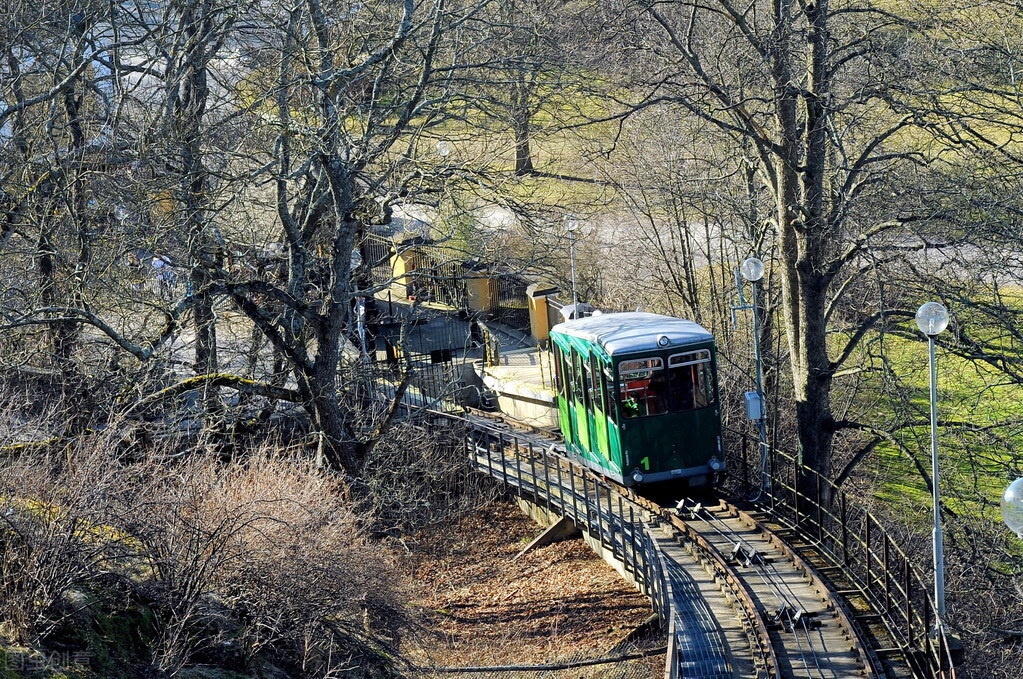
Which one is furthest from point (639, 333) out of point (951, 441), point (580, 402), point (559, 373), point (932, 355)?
point (951, 441)

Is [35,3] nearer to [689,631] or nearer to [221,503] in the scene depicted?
[221,503]

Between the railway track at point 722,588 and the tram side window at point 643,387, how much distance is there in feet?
5.92

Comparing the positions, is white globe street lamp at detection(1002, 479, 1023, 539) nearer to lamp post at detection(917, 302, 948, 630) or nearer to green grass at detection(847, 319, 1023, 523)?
lamp post at detection(917, 302, 948, 630)

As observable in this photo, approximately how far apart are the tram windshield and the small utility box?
0.83 meters

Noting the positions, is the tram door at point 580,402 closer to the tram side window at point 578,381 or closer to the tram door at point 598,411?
the tram side window at point 578,381

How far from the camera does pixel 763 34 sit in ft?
71.9

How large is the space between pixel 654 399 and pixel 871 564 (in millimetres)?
4561

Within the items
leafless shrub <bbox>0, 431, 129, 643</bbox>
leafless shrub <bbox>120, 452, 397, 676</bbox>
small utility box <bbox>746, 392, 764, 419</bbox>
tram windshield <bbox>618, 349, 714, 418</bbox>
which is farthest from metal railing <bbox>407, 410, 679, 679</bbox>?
leafless shrub <bbox>0, 431, 129, 643</bbox>

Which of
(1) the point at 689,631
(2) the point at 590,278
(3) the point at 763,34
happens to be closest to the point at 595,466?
(1) the point at 689,631

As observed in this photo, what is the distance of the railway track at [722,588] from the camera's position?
12500 mm

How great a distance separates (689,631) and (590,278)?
23.5 m

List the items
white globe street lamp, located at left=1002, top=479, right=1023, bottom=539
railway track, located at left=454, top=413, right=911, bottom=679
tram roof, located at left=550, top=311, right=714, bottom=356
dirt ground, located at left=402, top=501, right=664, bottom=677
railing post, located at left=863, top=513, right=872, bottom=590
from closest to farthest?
1. white globe street lamp, located at left=1002, top=479, right=1023, bottom=539
2. railway track, located at left=454, top=413, right=911, bottom=679
3. railing post, located at left=863, top=513, right=872, bottom=590
4. dirt ground, located at left=402, top=501, right=664, bottom=677
5. tram roof, located at left=550, top=311, right=714, bottom=356

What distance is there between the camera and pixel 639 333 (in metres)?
17.7

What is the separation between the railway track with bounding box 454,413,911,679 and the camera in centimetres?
1250
